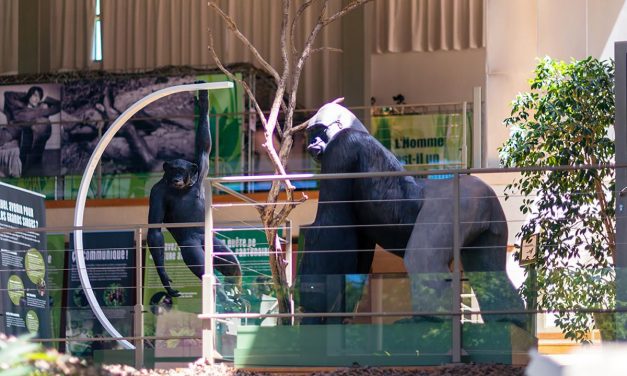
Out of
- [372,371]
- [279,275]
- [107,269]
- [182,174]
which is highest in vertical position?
[182,174]

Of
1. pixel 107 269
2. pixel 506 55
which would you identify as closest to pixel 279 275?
pixel 506 55

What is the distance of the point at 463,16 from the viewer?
18.0 metres

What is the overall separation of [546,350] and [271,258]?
2.90 meters

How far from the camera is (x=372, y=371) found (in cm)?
728

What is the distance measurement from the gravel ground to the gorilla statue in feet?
1.07

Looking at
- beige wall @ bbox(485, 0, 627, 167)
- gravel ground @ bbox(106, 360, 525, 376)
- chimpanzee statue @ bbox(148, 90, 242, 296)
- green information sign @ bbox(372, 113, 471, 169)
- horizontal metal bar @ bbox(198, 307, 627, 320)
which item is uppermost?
beige wall @ bbox(485, 0, 627, 167)

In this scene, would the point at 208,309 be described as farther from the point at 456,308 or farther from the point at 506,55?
the point at 506,55

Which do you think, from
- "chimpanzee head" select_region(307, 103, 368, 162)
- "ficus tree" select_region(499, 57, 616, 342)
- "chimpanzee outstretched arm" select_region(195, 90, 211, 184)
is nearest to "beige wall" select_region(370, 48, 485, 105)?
"chimpanzee outstretched arm" select_region(195, 90, 211, 184)

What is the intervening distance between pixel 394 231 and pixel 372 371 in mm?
1126

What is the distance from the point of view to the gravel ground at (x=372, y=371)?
7.11m

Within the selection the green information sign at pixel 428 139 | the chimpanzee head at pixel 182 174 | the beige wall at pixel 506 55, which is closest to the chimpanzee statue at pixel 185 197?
the chimpanzee head at pixel 182 174

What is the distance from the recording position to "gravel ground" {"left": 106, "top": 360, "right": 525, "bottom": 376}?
7.11 metres

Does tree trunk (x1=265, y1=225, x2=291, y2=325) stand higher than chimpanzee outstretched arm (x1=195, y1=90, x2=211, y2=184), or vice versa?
chimpanzee outstretched arm (x1=195, y1=90, x2=211, y2=184)

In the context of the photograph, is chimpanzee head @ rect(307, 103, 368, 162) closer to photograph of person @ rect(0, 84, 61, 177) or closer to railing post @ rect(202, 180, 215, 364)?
railing post @ rect(202, 180, 215, 364)
